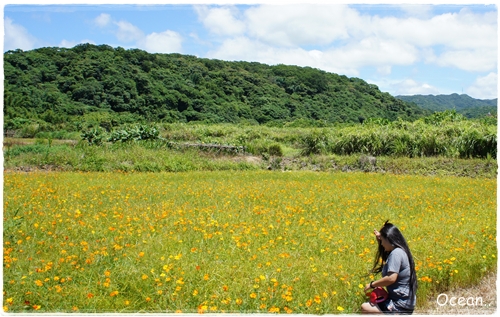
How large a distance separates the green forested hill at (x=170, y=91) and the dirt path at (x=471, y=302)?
20330 millimetres

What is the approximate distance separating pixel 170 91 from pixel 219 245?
35.4 meters

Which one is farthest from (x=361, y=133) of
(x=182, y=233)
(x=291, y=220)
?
(x=182, y=233)

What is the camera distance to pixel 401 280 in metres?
3.93

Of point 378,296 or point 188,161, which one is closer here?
point 378,296

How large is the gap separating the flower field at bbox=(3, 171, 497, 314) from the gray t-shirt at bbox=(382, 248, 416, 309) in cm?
59

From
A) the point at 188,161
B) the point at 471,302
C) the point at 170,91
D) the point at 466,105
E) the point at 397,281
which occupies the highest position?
the point at 170,91

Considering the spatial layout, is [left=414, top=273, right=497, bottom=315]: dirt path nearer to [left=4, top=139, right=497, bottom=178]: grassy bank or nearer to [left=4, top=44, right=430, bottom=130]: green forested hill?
[left=4, top=139, right=497, bottom=178]: grassy bank

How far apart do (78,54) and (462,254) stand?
104ft

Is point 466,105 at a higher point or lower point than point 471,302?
higher

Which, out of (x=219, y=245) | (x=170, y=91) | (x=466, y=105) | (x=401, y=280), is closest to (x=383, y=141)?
(x=466, y=105)

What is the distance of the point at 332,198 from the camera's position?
8.95 metres

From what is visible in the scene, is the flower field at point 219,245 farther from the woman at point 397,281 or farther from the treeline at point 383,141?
the treeline at point 383,141

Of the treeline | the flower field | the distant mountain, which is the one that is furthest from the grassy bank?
the flower field

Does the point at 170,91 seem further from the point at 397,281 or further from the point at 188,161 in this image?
the point at 397,281
